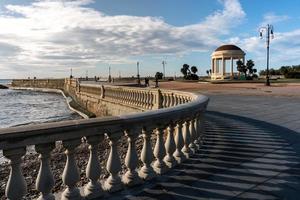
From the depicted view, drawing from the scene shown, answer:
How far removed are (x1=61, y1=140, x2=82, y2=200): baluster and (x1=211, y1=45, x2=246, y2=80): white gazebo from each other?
68.6 m

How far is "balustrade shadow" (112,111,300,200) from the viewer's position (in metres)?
4.45

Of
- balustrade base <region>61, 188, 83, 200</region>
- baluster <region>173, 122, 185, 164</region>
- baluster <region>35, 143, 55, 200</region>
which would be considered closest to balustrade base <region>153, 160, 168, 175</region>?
baluster <region>173, 122, 185, 164</region>

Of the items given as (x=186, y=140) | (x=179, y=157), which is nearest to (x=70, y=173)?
(x=179, y=157)

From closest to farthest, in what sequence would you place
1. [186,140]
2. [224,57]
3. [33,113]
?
[186,140] → [33,113] → [224,57]

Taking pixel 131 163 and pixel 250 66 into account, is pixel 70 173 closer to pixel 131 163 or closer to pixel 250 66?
pixel 131 163

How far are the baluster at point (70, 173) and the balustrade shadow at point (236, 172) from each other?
0.62 metres

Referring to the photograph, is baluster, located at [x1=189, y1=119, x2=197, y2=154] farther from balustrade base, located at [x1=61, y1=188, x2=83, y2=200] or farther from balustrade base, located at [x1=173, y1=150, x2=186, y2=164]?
balustrade base, located at [x1=61, y1=188, x2=83, y2=200]

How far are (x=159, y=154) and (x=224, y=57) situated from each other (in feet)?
223

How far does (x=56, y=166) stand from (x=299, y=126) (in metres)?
7.91

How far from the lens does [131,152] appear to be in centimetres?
465

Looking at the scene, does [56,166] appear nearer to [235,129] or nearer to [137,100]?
[235,129]

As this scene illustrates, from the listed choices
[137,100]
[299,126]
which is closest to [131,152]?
[299,126]

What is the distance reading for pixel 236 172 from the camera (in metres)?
5.38

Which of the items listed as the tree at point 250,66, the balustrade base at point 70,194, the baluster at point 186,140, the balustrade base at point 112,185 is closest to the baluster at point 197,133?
the baluster at point 186,140
